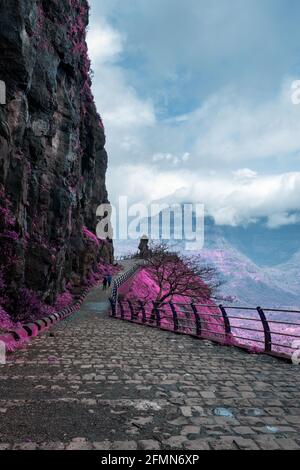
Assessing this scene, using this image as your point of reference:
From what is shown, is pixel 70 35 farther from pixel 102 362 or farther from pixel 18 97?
pixel 102 362

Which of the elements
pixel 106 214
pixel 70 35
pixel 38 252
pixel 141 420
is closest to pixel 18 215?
pixel 38 252

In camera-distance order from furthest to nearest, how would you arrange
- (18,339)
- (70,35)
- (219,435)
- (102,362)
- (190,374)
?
(70,35)
(18,339)
(102,362)
(190,374)
(219,435)

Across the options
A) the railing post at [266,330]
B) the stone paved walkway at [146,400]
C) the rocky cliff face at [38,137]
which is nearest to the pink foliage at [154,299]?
the rocky cliff face at [38,137]

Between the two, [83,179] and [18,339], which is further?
[83,179]

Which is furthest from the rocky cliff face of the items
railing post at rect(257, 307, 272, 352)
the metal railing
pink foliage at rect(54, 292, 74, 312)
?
railing post at rect(257, 307, 272, 352)

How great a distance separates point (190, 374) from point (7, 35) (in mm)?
16172

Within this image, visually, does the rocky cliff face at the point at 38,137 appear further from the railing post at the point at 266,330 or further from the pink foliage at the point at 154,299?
the railing post at the point at 266,330

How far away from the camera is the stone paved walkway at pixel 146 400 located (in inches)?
173

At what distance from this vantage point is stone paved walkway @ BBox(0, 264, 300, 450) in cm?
438

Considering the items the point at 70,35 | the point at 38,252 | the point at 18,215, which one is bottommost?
the point at 38,252

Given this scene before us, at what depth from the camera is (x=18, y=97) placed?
1708 cm

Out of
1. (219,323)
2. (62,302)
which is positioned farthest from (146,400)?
(62,302)

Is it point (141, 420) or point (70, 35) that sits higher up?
point (70, 35)

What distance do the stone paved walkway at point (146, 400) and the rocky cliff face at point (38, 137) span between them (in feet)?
26.8
